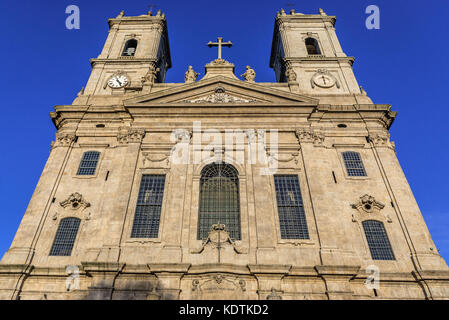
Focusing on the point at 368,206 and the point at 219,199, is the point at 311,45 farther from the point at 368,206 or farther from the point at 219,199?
the point at 219,199

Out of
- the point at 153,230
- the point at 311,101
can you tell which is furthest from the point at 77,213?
the point at 311,101

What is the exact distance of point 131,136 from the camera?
21.2 meters

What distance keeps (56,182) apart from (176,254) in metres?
8.72

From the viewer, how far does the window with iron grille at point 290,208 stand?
17672 millimetres

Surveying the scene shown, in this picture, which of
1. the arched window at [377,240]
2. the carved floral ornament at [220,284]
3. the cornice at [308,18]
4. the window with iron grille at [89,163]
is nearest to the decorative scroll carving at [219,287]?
the carved floral ornament at [220,284]

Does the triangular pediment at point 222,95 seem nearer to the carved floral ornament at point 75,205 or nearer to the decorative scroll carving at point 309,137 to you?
the decorative scroll carving at point 309,137

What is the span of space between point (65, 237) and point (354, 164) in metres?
17.1

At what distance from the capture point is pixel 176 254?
53.5ft

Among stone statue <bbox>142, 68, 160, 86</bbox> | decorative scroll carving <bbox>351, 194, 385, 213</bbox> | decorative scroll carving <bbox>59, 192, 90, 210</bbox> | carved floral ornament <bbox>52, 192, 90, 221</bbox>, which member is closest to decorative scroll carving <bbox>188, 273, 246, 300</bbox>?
carved floral ornament <bbox>52, 192, 90, 221</bbox>

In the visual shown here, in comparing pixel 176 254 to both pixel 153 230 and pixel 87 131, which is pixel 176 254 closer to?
pixel 153 230

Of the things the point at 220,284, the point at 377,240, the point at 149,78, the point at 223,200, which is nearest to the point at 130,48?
the point at 149,78

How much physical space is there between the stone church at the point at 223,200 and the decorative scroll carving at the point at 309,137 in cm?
8

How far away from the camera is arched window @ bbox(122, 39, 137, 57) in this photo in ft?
97.7

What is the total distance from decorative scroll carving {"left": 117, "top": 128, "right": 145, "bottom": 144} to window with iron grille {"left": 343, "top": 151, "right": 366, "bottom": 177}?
1291cm
